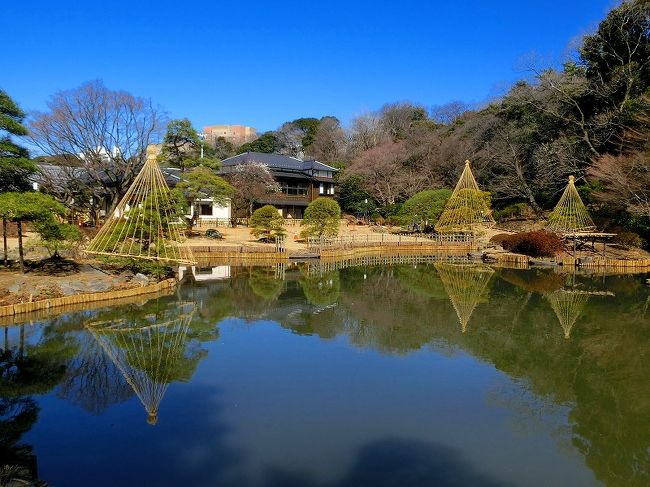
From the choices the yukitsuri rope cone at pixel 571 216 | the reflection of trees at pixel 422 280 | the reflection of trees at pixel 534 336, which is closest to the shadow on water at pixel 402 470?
the reflection of trees at pixel 534 336

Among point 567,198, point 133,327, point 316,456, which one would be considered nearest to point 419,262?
point 567,198

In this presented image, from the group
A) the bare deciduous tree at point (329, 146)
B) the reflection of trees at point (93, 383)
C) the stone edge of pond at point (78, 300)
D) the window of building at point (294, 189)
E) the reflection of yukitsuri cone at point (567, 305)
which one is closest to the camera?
the reflection of trees at point (93, 383)

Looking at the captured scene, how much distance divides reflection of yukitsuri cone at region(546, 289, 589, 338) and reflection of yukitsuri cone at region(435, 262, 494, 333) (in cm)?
235

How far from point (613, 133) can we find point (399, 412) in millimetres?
27416

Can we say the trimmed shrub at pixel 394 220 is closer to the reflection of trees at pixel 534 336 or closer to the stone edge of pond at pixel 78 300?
the reflection of trees at pixel 534 336

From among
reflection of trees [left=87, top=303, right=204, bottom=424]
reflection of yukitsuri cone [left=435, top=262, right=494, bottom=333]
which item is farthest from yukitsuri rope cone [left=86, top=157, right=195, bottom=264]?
reflection of yukitsuri cone [left=435, top=262, right=494, bottom=333]

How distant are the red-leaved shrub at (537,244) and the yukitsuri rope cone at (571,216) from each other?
1.19 metres

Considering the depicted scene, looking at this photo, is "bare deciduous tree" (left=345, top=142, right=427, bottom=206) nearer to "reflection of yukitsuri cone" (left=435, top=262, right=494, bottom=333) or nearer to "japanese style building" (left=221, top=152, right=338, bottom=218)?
"japanese style building" (left=221, top=152, right=338, bottom=218)

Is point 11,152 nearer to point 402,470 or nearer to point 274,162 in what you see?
point 402,470

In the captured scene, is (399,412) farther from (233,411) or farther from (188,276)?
(188,276)

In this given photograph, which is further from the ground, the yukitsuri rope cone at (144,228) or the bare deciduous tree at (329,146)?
the bare deciduous tree at (329,146)

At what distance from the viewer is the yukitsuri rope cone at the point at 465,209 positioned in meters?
30.8

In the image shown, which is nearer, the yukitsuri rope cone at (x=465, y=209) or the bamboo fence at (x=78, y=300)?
the bamboo fence at (x=78, y=300)

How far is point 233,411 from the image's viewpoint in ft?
24.5
